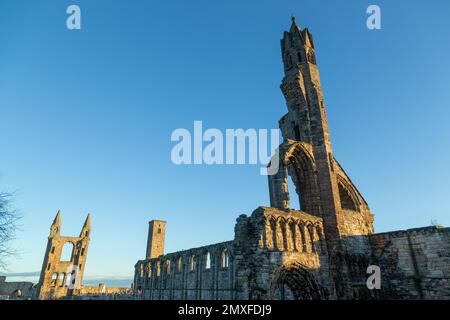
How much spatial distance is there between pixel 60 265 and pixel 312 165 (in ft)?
169

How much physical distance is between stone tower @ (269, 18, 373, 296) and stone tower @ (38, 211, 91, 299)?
47.2 metres

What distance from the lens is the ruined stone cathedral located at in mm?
14875

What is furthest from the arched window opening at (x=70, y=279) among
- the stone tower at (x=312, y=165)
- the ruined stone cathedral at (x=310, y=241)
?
the stone tower at (x=312, y=165)

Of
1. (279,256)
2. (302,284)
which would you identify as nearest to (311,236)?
(302,284)

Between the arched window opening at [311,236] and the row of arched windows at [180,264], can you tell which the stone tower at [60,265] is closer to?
the row of arched windows at [180,264]

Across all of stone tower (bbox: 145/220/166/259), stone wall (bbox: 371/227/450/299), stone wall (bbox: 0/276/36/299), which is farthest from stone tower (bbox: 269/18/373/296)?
stone wall (bbox: 0/276/36/299)

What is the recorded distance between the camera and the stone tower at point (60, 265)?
158 ft

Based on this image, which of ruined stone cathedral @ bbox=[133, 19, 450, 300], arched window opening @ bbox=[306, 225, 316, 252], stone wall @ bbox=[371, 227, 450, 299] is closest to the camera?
ruined stone cathedral @ bbox=[133, 19, 450, 300]

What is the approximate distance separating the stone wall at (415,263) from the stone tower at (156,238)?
3918 centimetres

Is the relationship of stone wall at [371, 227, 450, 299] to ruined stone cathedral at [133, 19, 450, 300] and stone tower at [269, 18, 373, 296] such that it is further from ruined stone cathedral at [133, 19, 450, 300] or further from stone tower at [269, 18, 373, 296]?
stone tower at [269, 18, 373, 296]
